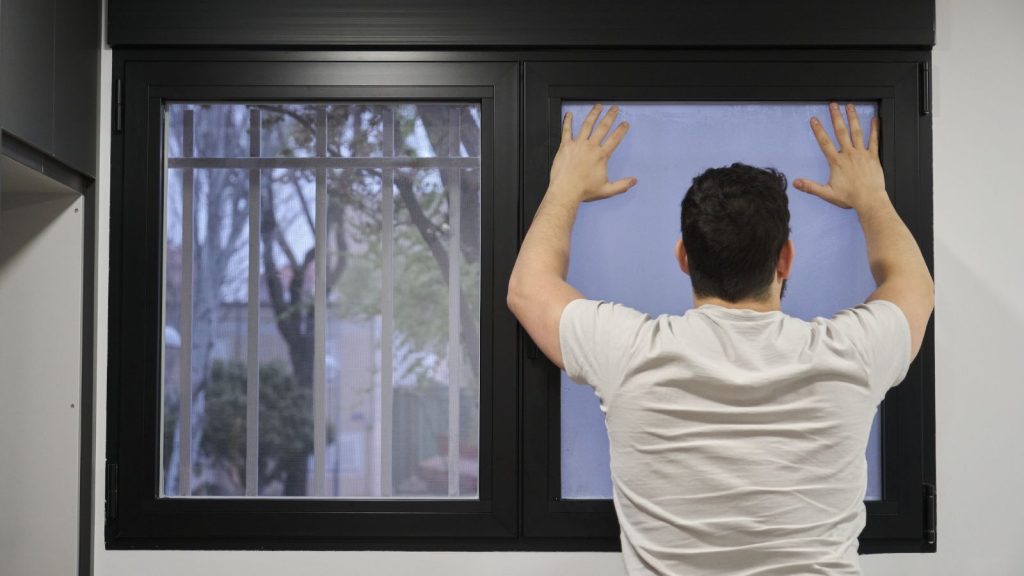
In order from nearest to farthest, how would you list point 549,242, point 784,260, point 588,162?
point 784,260 < point 549,242 < point 588,162

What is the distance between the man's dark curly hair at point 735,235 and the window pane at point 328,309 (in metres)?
0.62

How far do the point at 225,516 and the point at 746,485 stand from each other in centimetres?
109

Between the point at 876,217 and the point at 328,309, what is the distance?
1110 mm

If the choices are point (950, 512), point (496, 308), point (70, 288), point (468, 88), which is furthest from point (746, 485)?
point (70, 288)

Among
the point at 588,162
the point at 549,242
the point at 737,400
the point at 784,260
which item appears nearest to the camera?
the point at 737,400

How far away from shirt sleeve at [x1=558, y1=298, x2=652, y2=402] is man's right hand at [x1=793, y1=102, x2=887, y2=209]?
65 centimetres

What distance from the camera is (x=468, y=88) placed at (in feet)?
5.43

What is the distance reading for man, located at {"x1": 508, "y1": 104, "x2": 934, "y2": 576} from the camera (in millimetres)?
1082

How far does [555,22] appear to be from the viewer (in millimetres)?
1631

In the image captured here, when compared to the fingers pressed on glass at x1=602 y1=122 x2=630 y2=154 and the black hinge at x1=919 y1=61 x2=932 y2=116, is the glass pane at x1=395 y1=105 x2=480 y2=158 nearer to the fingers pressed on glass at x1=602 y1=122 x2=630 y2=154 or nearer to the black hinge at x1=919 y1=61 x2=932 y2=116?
the fingers pressed on glass at x1=602 y1=122 x2=630 y2=154

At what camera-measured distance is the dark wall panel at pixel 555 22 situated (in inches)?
64.0

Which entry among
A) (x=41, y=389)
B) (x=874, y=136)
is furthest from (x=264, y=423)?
(x=874, y=136)

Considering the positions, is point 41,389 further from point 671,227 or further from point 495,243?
point 671,227

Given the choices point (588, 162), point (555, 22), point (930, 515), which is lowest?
point (930, 515)
